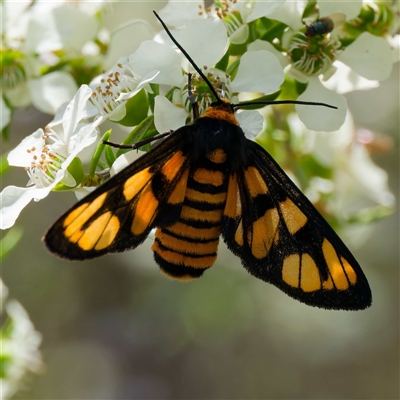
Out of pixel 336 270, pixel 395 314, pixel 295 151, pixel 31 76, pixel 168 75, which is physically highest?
pixel 395 314

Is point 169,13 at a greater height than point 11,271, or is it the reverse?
point 11,271

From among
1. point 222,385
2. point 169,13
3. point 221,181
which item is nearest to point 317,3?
point 169,13

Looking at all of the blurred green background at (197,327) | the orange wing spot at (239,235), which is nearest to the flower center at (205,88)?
the orange wing spot at (239,235)

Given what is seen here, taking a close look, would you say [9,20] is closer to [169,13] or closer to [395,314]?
[169,13]

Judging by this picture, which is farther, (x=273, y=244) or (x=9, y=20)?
(x=9, y=20)

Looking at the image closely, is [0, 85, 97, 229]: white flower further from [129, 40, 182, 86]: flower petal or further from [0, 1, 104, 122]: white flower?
[0, 1, 104, 122]: white flower

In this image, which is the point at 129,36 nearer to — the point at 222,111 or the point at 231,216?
the point at 222,111

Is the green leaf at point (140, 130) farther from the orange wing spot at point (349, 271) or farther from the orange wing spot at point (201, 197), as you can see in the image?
the orange wing spot at point (349, 271)

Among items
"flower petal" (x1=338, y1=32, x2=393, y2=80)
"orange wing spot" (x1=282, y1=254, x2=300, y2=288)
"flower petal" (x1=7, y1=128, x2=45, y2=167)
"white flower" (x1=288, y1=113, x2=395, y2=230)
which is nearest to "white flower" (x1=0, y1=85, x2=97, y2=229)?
"flower petal" (x1=7, y1=128, x2=45, y2=167)
